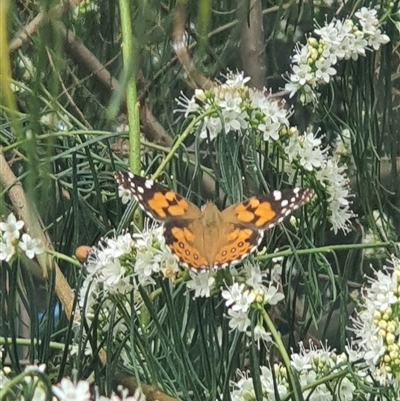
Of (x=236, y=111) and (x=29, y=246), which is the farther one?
(x=236, y=111)

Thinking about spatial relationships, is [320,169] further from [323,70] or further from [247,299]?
[247,299]

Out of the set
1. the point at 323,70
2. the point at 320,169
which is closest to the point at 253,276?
the point at 320,169

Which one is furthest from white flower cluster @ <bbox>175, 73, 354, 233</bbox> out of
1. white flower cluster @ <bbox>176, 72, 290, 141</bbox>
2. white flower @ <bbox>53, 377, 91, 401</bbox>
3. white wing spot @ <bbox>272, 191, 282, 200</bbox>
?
white flower @ <bbox>53, 377, 91, 401</bbox>

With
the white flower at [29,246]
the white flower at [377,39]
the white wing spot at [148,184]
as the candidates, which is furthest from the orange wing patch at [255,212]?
the white flower at [377,39]

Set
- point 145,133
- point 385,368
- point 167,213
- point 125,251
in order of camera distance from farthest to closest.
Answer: point 145,133 → point 167,213 → point 125,251 → point 385,368

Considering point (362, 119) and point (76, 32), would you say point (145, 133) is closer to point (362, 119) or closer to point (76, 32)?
point (76, 32)

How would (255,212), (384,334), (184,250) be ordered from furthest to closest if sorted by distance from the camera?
1. (255,212)
2. (184,250)
3. (384,334)

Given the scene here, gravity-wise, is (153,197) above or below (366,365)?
above

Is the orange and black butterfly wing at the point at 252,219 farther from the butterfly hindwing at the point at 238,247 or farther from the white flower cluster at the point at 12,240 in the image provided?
the white flower cluster at the point at 12,240

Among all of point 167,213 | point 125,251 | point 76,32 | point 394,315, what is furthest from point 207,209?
point 76,32
